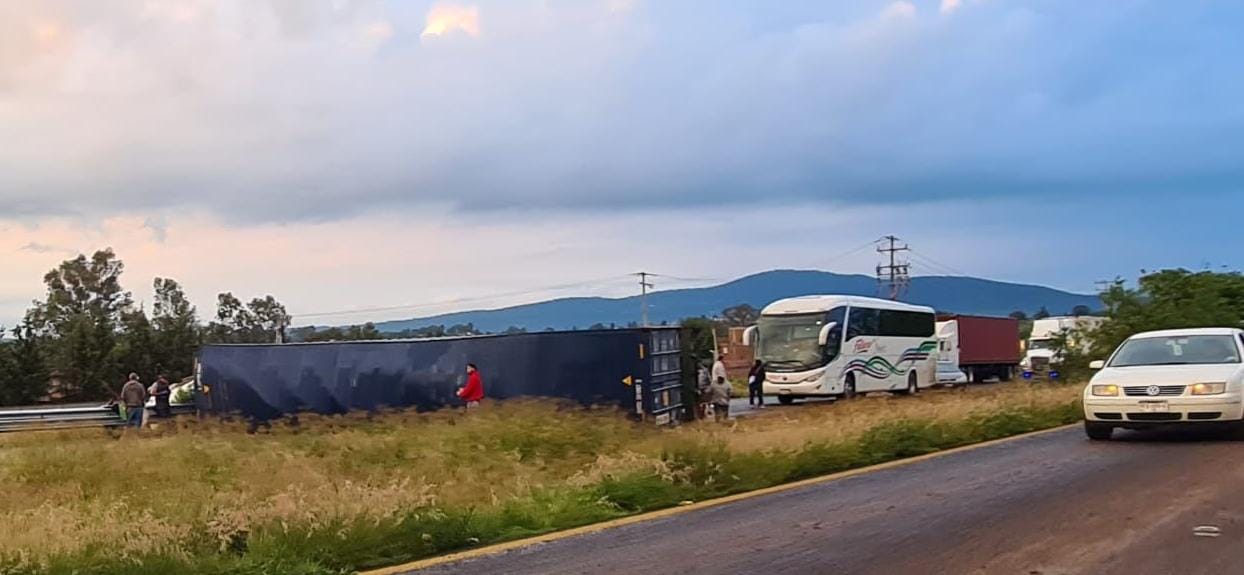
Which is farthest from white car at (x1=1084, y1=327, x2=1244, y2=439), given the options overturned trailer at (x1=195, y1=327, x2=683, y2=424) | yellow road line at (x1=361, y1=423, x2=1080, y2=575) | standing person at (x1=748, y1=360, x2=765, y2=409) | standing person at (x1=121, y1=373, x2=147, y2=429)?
standing person at (x1=121, y1=373, x2=147, y2=429)

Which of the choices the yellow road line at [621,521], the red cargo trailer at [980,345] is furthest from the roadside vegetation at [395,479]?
the red cargo trailer at [980,345]

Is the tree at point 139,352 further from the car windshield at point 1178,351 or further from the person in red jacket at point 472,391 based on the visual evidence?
the car windshield at point 1178,351

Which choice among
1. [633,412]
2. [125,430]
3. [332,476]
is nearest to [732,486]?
[332,476]

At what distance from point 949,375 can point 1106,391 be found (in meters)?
37.6

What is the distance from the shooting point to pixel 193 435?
24.2 m

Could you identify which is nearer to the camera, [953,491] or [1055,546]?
[1055,546]

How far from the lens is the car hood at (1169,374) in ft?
52.3

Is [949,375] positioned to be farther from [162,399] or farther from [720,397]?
[162,399]

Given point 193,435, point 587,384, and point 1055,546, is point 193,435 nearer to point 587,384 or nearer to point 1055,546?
point 587,384

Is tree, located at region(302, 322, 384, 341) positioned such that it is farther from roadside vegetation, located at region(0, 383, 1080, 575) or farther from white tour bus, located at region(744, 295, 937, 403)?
roadside vegetation, located at region(0, 383, 1080, 575)

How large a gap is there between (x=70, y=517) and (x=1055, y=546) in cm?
789

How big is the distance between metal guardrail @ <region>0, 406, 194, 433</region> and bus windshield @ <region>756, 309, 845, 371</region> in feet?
57.3

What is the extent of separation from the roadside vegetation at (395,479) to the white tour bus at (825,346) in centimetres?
1277

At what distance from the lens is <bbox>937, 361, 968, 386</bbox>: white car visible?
51713 millimetres
